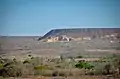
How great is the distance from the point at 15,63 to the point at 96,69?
7.42 ft

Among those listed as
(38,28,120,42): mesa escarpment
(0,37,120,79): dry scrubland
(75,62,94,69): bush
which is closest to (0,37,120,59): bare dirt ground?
(0,37,120,79): dry scrubland

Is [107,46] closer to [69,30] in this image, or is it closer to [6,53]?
[69,30]

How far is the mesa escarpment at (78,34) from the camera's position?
830 cm

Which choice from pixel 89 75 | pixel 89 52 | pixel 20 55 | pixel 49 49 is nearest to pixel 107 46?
pixel 89 52

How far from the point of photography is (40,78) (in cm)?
730

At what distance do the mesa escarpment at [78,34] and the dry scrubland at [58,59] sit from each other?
161 millimetres

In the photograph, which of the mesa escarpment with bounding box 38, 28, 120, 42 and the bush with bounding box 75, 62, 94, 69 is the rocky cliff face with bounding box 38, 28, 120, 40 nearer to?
the mesa escarpment with bounding box 38, 28, 120, 42

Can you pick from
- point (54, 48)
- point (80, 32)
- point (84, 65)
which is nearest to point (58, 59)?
point (54, 48)

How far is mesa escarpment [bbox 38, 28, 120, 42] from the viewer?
8.30 meters

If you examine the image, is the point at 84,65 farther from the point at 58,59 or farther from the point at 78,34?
the point at 78,34

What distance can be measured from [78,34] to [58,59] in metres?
1.22

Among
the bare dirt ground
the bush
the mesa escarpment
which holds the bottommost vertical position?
Result: the bush

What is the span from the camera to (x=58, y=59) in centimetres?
803

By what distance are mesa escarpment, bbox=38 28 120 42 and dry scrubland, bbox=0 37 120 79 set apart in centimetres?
16
